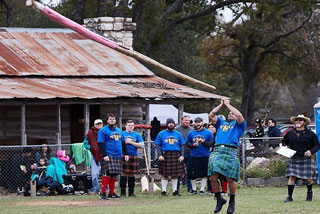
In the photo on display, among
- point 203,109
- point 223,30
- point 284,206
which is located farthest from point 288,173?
point 203,109

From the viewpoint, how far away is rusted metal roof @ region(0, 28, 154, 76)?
23.3 metres

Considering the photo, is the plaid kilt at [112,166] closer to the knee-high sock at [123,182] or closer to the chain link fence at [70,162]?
the knee-high sock at [123,182]

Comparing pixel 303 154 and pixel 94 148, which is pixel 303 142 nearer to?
pixel 303 154

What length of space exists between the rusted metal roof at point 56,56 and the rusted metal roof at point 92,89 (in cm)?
28

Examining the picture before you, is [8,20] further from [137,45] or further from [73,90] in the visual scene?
[73,90]

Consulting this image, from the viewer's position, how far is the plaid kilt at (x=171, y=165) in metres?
17.4

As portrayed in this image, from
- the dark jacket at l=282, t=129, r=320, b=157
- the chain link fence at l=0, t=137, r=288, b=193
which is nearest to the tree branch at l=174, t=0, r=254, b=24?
the chain link fence at l=0, t=137, r=288, b=193

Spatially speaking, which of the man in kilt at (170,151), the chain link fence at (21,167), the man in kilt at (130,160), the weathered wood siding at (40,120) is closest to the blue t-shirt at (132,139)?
the man in kilt at (130,160)

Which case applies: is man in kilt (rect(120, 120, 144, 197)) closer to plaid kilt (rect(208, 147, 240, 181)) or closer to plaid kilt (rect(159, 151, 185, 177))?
plaid kilt (rect(159, 151, 185, 177))

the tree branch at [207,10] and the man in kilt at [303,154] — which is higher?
the tree branch at [207,10]

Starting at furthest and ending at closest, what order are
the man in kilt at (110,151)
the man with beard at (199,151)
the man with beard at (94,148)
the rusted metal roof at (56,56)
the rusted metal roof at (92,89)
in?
the rusted metal roof at (56,56)
the rusted metal roof at (92,89)
the man with beard at (94,148)
the man with beard at (199,151)
the man in kilt at (110,151)

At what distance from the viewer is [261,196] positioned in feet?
53.5

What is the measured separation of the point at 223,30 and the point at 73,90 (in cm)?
2415

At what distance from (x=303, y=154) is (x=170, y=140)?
3272 mm
